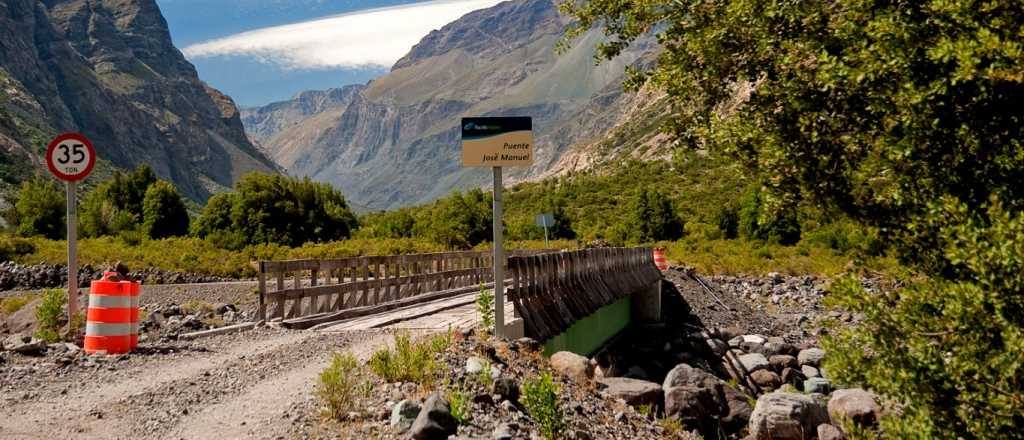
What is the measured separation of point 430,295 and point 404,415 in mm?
13492

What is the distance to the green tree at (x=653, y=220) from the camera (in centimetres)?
6794

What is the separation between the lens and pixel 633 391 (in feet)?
38.8

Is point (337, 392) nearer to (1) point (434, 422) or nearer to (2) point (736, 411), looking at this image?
(1) point (434, 422)

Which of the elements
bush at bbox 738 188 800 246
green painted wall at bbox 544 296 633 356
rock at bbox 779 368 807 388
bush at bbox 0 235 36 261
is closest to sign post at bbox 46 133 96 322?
green painted wall at bbox 544 296 633 356

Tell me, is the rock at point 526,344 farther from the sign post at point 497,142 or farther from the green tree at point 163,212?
the green tree at point 163,212

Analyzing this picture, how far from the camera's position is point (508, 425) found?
7.26m

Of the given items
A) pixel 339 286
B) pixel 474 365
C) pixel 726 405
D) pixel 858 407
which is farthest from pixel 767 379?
pixel 474 365

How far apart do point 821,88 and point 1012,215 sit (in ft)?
6.81

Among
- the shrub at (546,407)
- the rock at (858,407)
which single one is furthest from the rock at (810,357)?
the shrub at (546,407)

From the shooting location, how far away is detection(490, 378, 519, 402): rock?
8.20 m

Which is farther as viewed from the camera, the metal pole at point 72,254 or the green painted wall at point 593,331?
the green painted wall at point 593,331

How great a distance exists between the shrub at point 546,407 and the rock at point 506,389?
2.51ft

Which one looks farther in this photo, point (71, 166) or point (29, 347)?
point (71, 166)

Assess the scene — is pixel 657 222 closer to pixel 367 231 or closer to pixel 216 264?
pixel 367 231
